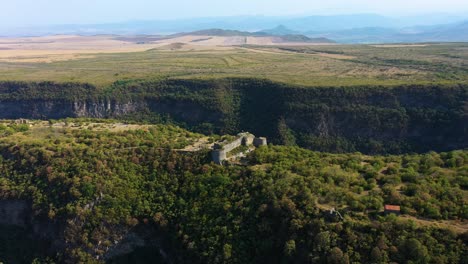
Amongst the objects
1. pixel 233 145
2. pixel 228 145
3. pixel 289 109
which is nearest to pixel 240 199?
pixel 228 145

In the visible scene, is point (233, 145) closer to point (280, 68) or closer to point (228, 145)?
point (228, 145)

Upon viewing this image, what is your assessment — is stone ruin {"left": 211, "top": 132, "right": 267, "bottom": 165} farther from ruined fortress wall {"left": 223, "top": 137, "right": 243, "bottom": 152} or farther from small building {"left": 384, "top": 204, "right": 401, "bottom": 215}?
small building {"left": 384, "top": 204, "right": 401, "bottom": 215}

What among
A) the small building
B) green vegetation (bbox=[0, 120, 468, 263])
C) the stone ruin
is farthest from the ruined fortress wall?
the small building

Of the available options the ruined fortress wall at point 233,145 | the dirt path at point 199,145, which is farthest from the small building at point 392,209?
the dirt path at point 199,145

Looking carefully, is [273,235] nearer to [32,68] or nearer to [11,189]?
[11,189]

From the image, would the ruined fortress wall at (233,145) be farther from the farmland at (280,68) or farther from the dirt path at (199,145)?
the farmland at (280,68)

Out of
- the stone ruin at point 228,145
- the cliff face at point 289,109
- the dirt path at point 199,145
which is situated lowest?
the cliff face at point 289,109
